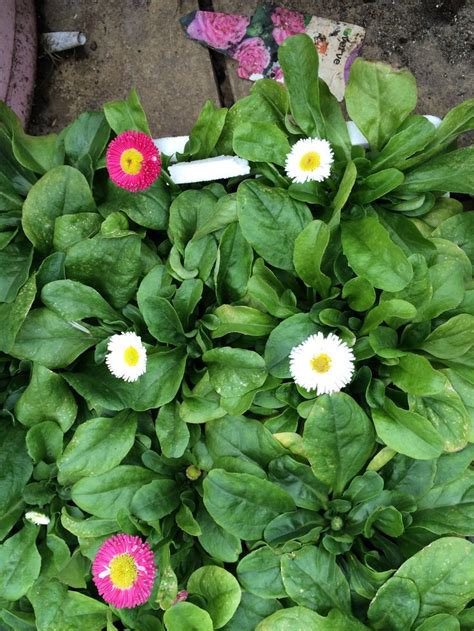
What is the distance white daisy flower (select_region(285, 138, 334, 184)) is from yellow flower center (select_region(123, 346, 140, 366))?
531 millimetres

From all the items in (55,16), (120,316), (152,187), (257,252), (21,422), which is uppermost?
(55,16)

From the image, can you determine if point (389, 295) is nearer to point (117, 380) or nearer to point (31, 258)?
point (117, 380)

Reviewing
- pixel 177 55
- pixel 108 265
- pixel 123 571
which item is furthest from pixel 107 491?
pixel 177 55

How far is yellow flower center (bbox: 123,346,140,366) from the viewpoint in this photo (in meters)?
1.47

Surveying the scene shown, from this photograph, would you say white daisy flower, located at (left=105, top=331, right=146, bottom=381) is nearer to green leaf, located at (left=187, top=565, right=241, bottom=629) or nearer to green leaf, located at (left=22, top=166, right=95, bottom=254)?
green leaf, located at (left=22, top=166, right=95, bottom=254)

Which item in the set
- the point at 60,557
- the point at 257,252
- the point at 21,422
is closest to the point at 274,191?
the point at 257,252

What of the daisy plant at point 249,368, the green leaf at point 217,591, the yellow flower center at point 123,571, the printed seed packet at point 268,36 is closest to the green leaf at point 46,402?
the daisy plant at point 249,368

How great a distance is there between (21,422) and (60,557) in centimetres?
34

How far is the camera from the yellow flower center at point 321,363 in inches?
54.9

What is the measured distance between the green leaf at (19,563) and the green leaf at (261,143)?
1042mm

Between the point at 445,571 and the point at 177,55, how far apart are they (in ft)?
5.89

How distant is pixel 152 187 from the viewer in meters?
1.58

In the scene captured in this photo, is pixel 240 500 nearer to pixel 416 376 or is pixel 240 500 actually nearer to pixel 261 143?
pixel 416 376

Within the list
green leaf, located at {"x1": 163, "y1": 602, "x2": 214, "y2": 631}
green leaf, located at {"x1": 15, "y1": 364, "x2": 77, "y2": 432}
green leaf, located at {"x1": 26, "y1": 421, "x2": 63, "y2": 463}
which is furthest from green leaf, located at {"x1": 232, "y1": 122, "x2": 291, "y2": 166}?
green leaf, located at {"x1": 163, "y1": 602, "x2": 214, "y2": 631}
